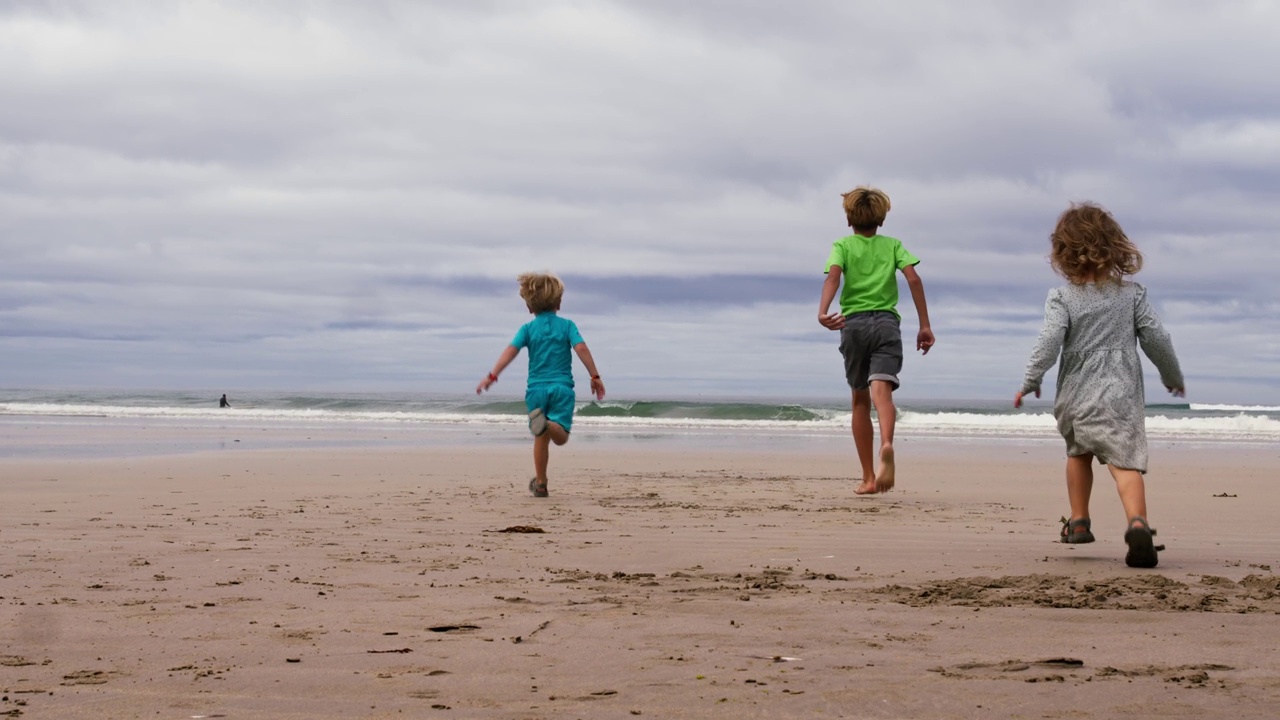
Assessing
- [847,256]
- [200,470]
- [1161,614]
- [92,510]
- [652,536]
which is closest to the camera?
[1161,614]

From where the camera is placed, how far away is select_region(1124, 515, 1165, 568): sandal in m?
4.57

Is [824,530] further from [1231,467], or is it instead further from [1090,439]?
[1231,467]

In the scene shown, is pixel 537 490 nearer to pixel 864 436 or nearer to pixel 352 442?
pixel 864 436

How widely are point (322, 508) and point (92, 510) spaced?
1.32 meters

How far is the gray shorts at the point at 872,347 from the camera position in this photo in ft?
25.6

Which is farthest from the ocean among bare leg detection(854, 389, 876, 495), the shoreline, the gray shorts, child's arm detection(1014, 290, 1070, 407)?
child's arm detection(1014, 290, 1070, 407)

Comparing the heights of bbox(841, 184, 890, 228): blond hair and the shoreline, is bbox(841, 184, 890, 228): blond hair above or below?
above

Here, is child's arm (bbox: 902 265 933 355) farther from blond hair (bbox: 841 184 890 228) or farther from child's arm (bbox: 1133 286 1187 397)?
child's arm (bbox: 1133 286 1187 397)

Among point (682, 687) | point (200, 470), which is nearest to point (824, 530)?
point (682, 687)

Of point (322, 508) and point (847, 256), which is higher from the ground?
point (847, 256)

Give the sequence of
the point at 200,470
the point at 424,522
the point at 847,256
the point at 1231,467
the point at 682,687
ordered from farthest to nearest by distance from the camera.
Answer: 1. the point at 1231,467
2. the point at 200,470
3. the point at 847,256
4. the point at 424,522
5. the point at 682,687

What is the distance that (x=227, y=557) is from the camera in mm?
4855

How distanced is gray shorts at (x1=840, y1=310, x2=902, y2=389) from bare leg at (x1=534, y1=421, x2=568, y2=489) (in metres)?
2.10

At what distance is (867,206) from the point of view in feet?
26.2
